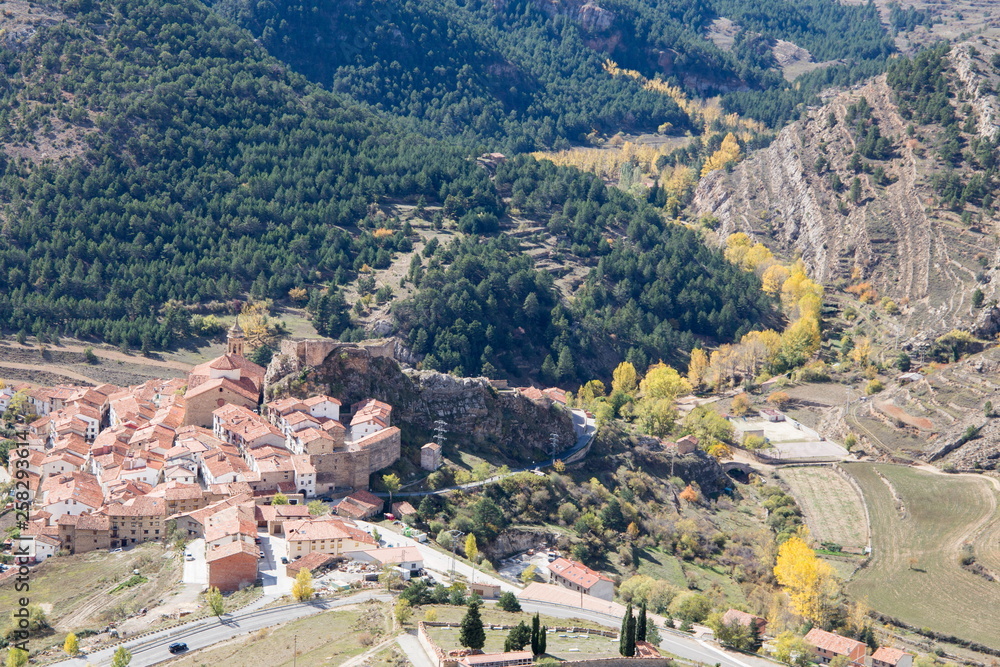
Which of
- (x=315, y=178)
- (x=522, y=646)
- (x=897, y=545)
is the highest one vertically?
(x=315, y=178)

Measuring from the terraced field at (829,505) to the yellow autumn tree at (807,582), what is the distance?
1371 cm

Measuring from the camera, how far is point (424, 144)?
634ft

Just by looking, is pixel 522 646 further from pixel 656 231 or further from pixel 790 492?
pixel 656 231

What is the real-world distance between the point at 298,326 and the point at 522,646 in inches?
3105

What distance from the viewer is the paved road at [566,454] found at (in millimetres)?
91188

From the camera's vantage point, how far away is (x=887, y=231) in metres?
173

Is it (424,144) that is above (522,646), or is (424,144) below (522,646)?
above

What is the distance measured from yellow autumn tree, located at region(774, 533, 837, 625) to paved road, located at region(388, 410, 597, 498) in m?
20.3

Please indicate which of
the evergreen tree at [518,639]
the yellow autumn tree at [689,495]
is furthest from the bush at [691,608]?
the yellow autumn tree at [689,495]

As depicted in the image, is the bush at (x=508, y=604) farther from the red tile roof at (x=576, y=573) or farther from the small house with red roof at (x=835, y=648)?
the small house with red roof at (x=835, y=648)

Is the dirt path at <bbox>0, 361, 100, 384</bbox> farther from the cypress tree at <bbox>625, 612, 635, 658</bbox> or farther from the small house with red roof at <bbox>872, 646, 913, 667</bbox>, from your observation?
the small house with red roof at <bbox>872, 646, 913, 667</bbox>

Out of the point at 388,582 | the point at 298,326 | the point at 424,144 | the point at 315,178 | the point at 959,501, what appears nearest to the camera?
the point at 388,582

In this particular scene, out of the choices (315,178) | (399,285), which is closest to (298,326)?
(399,285)

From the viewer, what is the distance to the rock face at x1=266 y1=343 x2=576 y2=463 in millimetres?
96062
